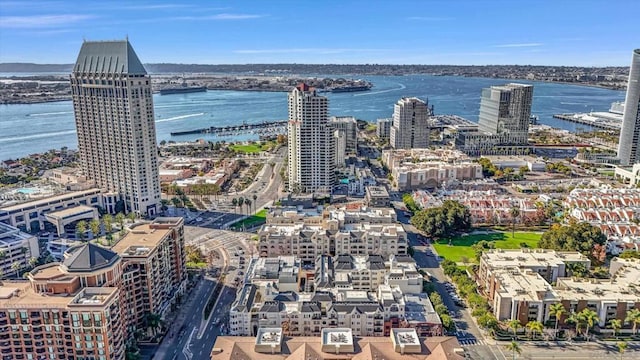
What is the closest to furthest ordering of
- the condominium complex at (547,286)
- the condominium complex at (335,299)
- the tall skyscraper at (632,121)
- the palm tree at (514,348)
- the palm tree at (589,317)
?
the palm tree at (514,348) → the condominium complex at (335,299) → the palm tree at (589,317) → the condominium complex at (547,286) → the tall skyscraper at (632,121)

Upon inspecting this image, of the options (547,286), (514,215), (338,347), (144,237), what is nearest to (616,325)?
(547,286)

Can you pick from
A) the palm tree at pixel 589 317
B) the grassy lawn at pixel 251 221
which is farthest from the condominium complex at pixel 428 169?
the palm tree at pixel 589 317

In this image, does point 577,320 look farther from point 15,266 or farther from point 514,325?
point 15,266

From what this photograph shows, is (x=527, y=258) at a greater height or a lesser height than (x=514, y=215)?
greater

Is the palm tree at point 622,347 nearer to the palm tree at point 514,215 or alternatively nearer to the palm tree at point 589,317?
the palm tree at point 589,317

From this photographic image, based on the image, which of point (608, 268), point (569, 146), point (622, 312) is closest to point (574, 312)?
point (622, 312)

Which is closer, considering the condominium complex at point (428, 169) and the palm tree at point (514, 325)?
the palm tree at point (514, 325)

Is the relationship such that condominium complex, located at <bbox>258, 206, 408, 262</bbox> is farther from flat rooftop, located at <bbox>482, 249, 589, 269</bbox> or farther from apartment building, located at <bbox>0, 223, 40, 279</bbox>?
apartment building, located at <bbox>0, 223, 40, 279</bbox>
